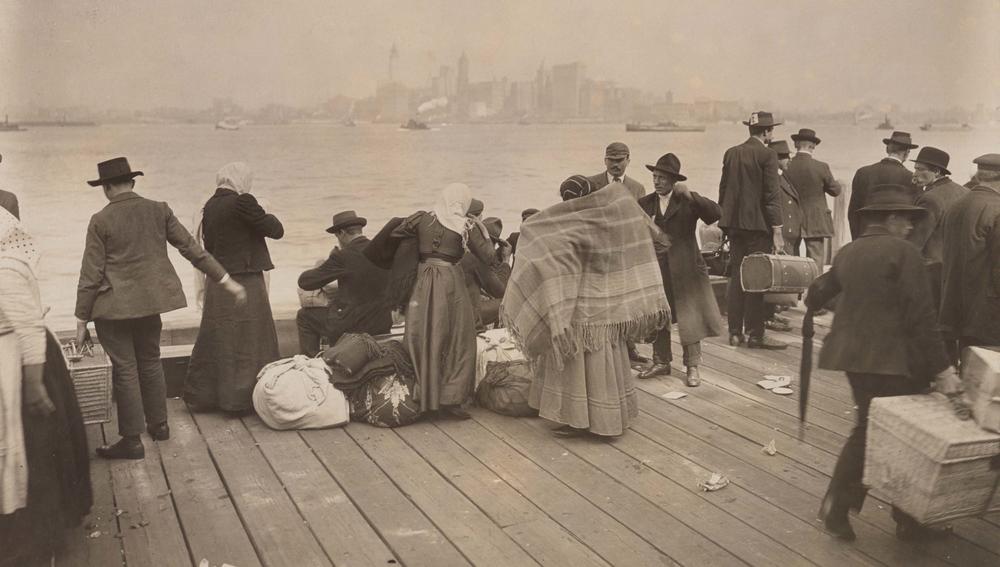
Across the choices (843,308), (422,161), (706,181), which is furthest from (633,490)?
(706,181)

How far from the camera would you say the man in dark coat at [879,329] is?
3.52m

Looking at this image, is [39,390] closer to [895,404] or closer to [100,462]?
[100,462]

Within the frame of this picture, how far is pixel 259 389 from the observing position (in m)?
5.22

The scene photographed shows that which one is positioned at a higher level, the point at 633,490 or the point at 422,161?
the point at 422,161

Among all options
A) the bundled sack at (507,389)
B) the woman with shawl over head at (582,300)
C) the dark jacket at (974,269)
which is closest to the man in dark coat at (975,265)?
the dark jacket at (974,269)

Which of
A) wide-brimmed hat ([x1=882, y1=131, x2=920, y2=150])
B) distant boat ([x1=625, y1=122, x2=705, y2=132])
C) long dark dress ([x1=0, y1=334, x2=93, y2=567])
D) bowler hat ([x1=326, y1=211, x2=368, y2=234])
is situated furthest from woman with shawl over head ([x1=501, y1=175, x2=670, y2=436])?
distant boat ([x1=625, y1=122, x2=705, y2=132])

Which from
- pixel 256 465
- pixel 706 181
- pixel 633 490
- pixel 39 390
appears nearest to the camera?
pixel 39 390

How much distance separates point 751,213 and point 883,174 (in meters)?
1.22

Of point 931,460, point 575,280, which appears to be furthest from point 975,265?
point 575,280

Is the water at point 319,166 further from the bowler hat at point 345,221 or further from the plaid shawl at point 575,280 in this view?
the plaid shawl at point 575,280

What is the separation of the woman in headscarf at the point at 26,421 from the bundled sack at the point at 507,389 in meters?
2.54

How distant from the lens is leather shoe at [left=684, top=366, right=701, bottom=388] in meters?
6.04

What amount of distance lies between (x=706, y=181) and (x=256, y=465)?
986 cm

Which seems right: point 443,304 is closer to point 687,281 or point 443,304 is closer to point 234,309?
point 234,309
